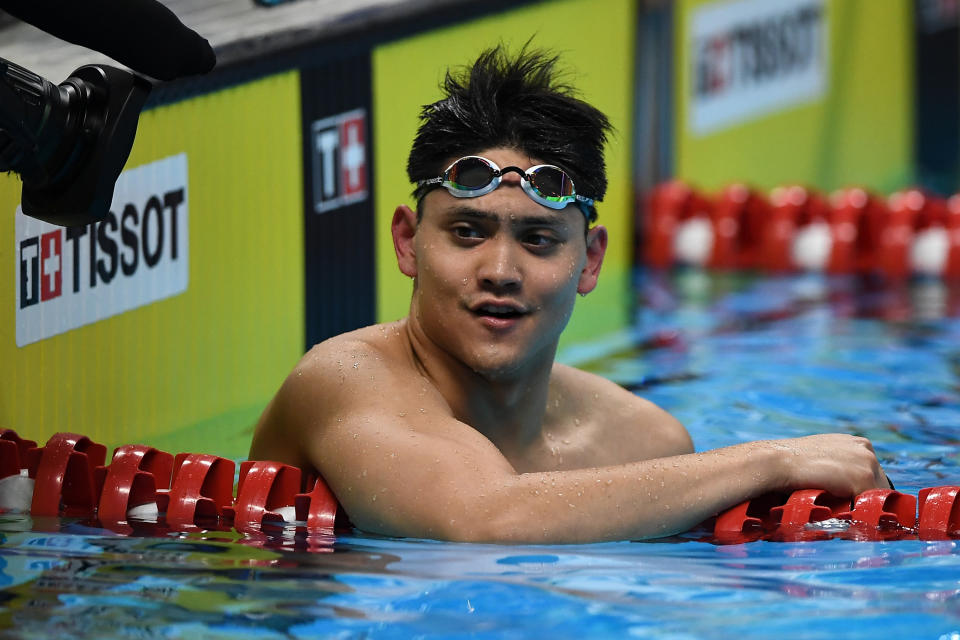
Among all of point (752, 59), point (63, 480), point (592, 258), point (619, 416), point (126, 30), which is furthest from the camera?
point (752, 59)

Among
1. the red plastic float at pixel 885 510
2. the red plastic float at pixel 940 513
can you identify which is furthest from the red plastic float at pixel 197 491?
the red plastic float at pixel 940 513

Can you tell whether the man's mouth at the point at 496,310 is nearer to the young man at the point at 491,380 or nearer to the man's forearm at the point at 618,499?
the young man at the point at 491,380

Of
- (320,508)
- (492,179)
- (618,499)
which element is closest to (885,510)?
(618,499)

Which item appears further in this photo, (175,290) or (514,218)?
(175,290)

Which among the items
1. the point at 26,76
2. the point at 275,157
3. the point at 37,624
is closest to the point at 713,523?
the point at 37,624

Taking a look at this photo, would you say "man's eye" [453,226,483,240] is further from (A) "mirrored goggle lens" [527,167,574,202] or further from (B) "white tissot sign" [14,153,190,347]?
(B) "white tissot sign" [14,153,190,347]

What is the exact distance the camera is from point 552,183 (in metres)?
2.96

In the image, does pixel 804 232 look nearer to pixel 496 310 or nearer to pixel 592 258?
pixel 592 258

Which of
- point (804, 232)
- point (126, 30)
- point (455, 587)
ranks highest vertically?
point (804, 232)

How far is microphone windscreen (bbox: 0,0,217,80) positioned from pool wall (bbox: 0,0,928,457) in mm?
689

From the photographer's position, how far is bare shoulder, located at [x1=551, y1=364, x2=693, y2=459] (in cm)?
345

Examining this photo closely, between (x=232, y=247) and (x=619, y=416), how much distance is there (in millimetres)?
1532

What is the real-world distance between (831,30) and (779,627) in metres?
8.50

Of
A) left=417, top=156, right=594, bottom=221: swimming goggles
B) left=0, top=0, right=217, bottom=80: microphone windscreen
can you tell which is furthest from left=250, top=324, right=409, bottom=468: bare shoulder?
left=0, top=0, right=217, bottom=80: microphone windscreen
